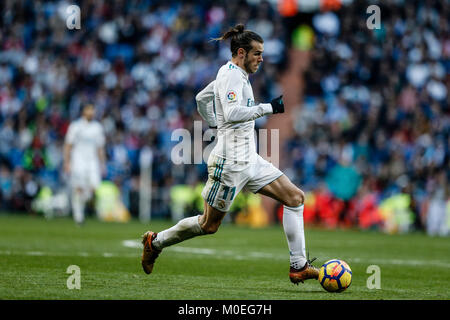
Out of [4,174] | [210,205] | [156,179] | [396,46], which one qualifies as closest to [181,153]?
[156,179]

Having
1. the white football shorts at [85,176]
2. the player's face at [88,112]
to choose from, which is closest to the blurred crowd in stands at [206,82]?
the white football shorts at [85,176]

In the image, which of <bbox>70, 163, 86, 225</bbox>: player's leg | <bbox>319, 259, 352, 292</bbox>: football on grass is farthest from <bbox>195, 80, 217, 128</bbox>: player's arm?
<bbox>70, 163, 86, 225</bbox>: player's leg

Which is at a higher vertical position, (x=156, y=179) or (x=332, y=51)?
(x=332, y=51)

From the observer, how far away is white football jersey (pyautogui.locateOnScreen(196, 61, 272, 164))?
26.7ft

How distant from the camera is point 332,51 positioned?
2616 centimetres

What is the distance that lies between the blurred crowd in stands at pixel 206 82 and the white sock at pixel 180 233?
12.7 meters

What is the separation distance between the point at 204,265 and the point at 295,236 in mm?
2398

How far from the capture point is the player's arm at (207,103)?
877 cm

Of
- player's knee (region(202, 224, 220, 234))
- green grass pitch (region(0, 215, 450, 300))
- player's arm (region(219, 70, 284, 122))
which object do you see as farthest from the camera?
player's knee (region(202, 224, 220, 234))

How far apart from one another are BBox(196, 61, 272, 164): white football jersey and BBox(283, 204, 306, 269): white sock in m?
0.66

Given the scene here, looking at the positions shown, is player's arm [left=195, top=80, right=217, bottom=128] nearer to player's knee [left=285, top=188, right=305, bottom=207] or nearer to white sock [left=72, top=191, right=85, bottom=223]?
player's knee [left=285, top=188, right=305, bottom=207]

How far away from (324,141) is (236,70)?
15992 mm
